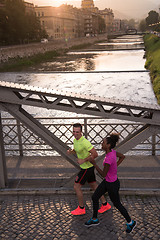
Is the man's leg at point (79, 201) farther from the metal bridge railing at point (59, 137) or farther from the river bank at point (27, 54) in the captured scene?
the river bank at point (27, 54)

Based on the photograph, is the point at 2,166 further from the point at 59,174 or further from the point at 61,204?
the point at 61,204

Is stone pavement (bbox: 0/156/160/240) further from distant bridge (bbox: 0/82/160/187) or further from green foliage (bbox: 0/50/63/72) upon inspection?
green foliage (bbox: 0/50/63/72)

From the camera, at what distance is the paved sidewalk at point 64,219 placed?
442cm

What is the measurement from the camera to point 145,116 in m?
5.22

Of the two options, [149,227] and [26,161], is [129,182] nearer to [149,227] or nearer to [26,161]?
[149,227]

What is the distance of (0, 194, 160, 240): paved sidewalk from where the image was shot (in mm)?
4418

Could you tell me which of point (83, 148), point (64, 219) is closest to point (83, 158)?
point (83, 148)

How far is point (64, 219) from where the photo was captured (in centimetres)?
485

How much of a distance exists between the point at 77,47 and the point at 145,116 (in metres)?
72.4

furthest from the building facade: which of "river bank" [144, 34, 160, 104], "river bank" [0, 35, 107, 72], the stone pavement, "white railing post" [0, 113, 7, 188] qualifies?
"white railing post" [0, 113, 7, 188]

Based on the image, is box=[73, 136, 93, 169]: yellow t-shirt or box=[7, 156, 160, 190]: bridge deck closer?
box=[73, 136, 93, 169]: yellow t-shirt

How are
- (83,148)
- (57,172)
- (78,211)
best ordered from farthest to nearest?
(57,172)
(78,211)
(83,148)

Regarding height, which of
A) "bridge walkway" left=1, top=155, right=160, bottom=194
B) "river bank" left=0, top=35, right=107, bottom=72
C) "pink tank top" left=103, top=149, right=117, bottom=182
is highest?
"river bank" left=0, top=35, right=107, bottom=72

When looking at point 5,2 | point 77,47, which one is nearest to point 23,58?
point 5,2
